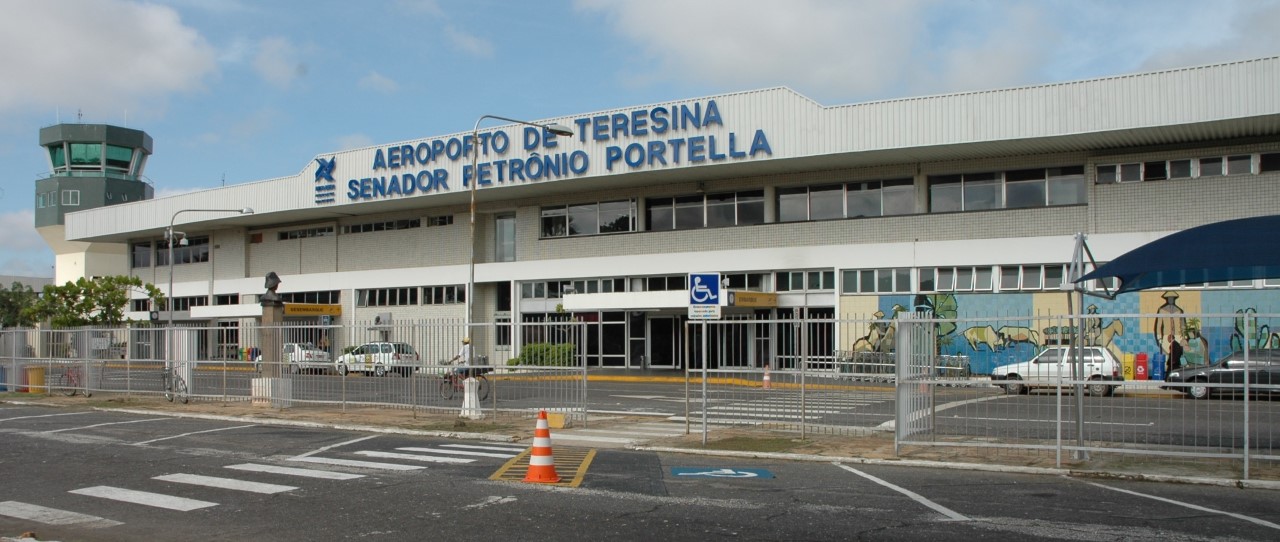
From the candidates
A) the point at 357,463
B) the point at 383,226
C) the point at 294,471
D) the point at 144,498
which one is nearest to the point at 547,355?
the point at 357,463

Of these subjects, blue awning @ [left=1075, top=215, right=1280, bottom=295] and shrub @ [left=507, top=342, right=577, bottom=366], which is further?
shrub @ [left=507, top=342, right=577, bottom=366]

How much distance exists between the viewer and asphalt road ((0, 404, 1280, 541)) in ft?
29.9

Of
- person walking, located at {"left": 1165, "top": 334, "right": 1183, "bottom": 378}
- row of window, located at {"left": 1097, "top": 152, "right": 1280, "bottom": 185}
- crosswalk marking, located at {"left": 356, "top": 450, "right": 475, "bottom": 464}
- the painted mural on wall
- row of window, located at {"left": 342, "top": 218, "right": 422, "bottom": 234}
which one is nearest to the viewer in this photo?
the painted mural on wall

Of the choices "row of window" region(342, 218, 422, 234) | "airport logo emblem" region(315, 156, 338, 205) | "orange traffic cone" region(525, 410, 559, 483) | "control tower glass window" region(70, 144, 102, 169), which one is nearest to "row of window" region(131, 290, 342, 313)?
"row of window" region(342, 218, 422, 234)

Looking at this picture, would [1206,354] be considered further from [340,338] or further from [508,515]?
[340,338]

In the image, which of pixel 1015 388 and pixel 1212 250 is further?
pixel 1015 388

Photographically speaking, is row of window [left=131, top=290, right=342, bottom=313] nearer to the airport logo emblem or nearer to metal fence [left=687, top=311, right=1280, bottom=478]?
the airport logo emblem

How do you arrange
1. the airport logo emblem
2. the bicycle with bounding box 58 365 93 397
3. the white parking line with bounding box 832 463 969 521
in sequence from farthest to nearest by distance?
the airport logo emblem < the bicycle with bounding box 58 365 93 397 < the white parking line with bounding box 832 463 969 521

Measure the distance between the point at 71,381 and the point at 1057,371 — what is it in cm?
2567

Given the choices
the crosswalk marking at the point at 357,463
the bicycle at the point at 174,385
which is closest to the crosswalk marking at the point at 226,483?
the crosswalk marking at the point at 357,463

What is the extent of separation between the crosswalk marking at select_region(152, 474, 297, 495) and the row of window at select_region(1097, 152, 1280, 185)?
29.8 meters

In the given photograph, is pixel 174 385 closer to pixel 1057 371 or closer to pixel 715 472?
pixel 715 472

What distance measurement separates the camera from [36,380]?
2856 centimetres

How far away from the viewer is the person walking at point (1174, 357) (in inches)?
484
